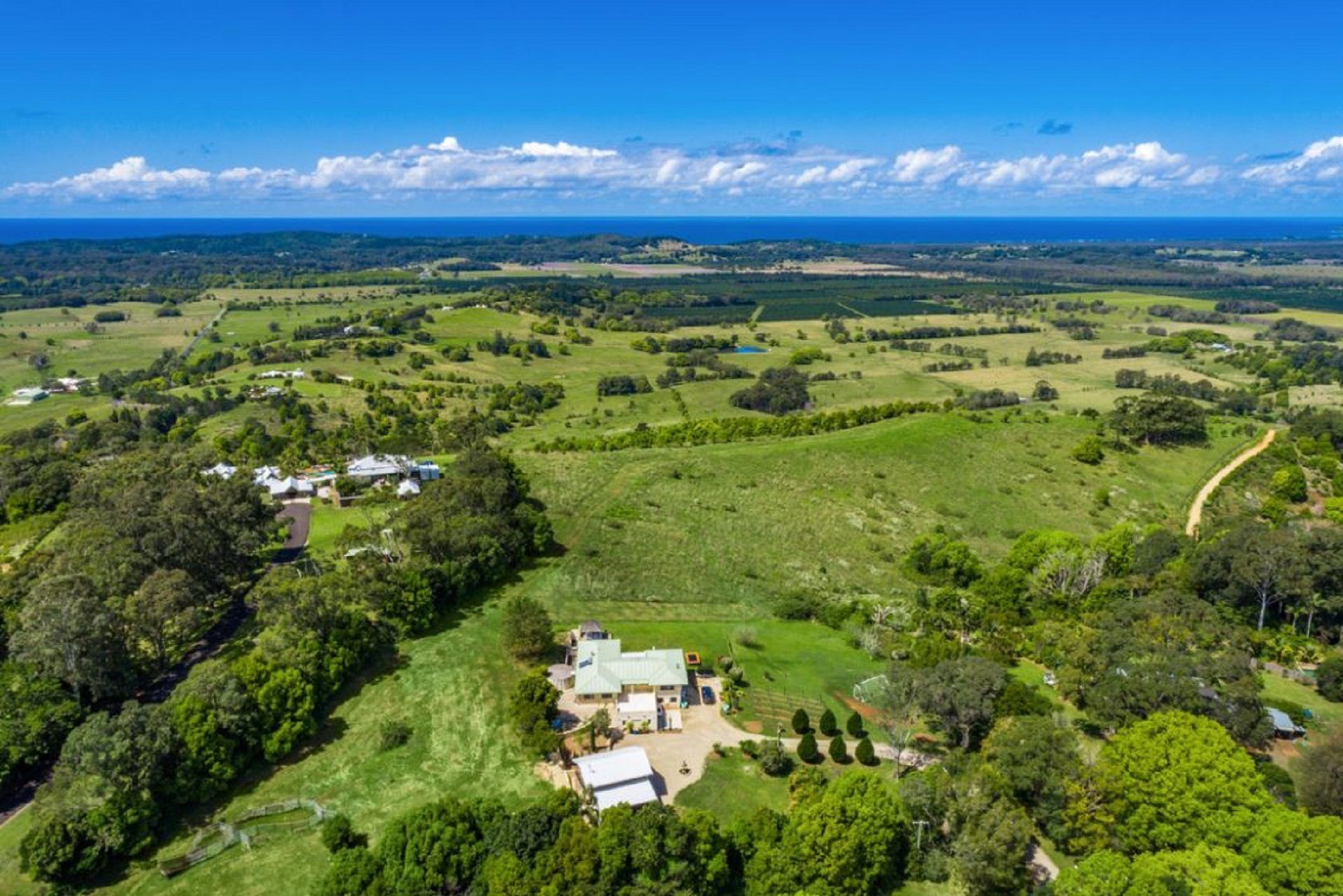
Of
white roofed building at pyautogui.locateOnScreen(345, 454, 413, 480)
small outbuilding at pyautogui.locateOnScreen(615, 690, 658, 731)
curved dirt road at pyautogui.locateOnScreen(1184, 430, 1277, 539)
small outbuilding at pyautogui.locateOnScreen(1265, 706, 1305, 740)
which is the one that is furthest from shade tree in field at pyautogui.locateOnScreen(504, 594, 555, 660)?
curved dirt road at pyautogui.locateOnScreen(1184, 430, 1277, 539)

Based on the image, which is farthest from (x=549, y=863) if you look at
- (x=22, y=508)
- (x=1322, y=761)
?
(x=22, y=508)

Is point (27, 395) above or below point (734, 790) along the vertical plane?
→ above

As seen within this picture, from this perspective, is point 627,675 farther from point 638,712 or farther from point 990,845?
point 990,845

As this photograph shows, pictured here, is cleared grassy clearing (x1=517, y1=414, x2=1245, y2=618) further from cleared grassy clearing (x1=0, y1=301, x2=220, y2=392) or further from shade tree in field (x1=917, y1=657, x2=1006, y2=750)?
cleared grassy clearing (x1=0, y1=301, x2=220, y2=392)

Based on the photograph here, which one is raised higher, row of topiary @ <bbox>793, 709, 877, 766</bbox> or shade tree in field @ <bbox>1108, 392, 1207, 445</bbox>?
shade tree in field @ <bbox>1108, 392, 1207, 445</bbox>

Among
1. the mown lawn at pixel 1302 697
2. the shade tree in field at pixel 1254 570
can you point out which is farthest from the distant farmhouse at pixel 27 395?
the mown lawn at pixel 1302 697

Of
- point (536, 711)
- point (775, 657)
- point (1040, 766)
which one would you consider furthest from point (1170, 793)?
point (536, 711)

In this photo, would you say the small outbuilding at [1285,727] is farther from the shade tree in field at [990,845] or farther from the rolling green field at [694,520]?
the shade tree in field at [990,845]
